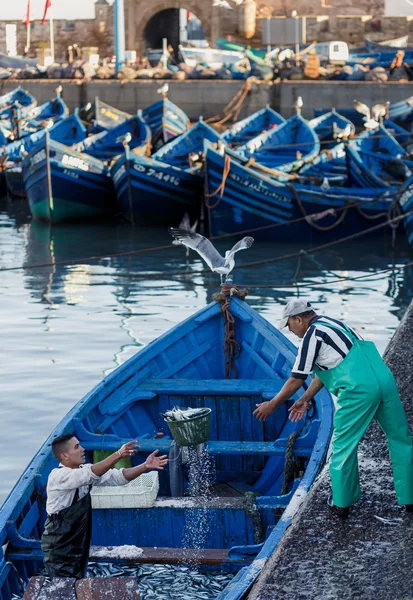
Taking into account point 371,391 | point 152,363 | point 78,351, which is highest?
point 371,391

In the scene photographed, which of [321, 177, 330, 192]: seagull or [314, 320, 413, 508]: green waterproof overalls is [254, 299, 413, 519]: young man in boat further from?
[321, 177, 330, 192]: seagull

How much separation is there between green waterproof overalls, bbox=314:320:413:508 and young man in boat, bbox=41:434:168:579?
40.9 inches

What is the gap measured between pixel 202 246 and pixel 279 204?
427 inches

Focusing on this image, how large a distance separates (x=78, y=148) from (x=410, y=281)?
1120 cm

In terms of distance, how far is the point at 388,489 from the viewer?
647 cm

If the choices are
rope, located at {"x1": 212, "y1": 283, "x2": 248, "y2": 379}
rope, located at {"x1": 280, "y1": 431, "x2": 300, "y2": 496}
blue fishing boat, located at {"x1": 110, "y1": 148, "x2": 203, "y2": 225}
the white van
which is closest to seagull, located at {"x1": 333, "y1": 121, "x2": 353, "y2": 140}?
blue fishing boat, located at {"x1": 110, "y1": 148, "x2": 203, "y2": 225}

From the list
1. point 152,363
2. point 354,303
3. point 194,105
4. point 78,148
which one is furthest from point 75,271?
point 194,105

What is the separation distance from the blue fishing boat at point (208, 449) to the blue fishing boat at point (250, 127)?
17.2 m

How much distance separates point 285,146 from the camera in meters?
24.2

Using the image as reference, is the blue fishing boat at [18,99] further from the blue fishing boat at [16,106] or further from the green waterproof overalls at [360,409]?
the green waterproof overalls at [360,409]

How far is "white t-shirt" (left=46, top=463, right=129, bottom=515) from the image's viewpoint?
5.60m

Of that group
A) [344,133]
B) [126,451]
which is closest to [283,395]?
[126,451]

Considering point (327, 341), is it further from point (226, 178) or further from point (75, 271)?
point (226, 178)

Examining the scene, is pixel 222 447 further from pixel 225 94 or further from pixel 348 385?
pixel 225 94
